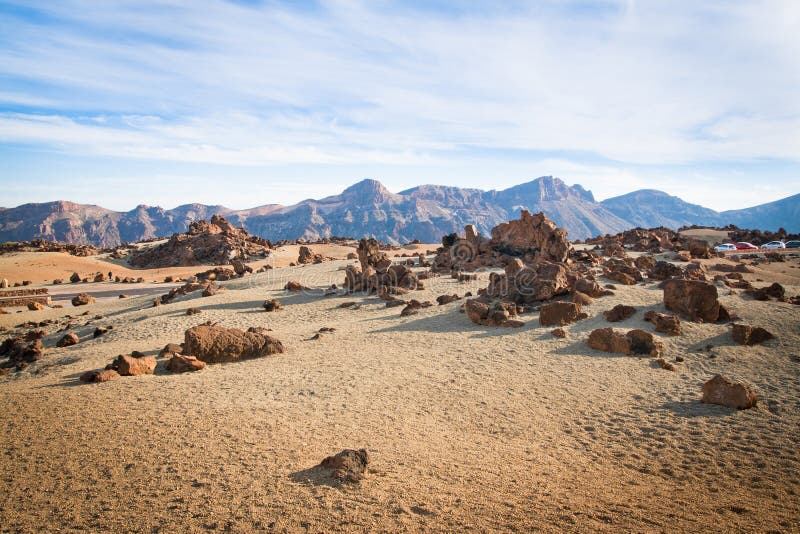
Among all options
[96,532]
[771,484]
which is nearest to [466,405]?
[771,484]

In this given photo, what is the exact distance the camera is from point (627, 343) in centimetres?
1146

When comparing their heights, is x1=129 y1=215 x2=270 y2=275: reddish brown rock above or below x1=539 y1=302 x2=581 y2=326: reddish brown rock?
above

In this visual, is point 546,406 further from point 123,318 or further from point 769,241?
point 769,241

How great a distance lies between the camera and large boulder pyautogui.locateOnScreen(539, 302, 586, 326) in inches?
543

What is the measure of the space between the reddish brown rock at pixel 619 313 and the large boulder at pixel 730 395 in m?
5.31

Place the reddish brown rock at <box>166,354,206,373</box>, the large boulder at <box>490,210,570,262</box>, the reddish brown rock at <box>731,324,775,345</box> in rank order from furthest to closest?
the large boulder at <box>490,210,570,262</box>
the reddish brown rock at <box>731,324,775,345</box>
the reddish brown rock at <box>166,354,206,373</box>

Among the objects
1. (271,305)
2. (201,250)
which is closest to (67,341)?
(271,305)

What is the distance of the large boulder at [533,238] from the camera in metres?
25.7

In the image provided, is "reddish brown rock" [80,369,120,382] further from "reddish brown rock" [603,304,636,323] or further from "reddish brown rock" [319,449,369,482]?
"reddish brown rock" [603,304,636,323]

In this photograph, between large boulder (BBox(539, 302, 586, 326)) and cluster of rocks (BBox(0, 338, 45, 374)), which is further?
large boulder (BBox(539, 302, 586, 326))

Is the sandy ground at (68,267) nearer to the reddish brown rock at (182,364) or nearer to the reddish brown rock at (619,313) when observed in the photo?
the reddish brown rock at (182,364)

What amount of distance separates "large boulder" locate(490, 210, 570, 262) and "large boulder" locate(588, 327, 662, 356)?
46.5 feet

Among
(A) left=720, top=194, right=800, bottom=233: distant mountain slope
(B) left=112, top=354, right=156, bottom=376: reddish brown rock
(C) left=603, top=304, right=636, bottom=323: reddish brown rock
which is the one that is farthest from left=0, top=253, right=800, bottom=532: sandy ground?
(A) left=720, top=194, right=800, bottom=233: distant mountain slope

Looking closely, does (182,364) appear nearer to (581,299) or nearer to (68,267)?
(581,299)
